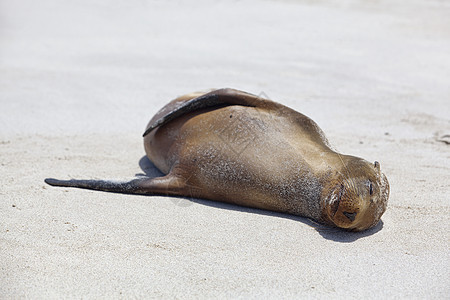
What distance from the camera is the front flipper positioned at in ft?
13.6

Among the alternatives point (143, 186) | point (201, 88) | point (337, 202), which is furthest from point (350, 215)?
point (201, 88)

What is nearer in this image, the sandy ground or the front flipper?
the sandy ground

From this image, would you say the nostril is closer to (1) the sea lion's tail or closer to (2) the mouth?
(2) the mouth

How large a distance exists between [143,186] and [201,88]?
10.8 ft

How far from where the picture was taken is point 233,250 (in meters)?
3.29

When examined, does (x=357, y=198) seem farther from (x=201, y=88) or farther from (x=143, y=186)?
(x=201, y=88)

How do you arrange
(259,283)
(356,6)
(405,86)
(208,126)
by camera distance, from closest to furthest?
(259,283)
(208,126)
(405,86)
(356,6)

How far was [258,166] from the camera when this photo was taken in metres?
3.80

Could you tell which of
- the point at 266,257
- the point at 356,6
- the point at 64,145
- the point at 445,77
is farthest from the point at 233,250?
the point at 356,6

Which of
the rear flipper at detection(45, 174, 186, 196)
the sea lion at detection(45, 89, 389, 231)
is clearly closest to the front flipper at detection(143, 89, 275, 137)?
the sea lion at detection(45, 89, 389, 231)

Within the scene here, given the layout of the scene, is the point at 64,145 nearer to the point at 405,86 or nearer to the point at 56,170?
the point at 56,170

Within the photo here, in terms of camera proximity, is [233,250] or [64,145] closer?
[233,250]

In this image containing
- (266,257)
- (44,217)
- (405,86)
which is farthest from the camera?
(405,86)

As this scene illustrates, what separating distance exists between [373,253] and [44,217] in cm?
212
